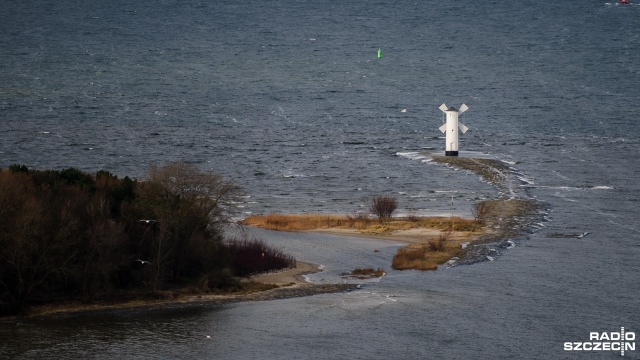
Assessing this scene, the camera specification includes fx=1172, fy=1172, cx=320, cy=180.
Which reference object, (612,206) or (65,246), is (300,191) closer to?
(612,206)

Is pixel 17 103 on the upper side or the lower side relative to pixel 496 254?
upper

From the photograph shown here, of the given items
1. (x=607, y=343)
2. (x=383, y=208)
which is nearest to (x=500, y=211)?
(x=383, y=208)

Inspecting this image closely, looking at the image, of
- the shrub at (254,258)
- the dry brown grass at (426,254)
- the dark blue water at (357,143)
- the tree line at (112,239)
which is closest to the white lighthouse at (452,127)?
the dark blue water at (357,143)

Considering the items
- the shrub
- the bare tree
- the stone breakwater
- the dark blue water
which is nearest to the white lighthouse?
the stone breakwater

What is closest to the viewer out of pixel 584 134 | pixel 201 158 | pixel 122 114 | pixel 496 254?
pixel 496 254

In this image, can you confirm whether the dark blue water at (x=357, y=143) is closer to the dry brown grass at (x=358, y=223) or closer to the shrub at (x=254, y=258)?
the shrub at (x=254, y=258)

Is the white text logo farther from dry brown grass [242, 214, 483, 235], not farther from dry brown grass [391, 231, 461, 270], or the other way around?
dry brown grass [242, 214, 483, 235]

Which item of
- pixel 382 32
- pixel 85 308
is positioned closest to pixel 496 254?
pixel 85 308
